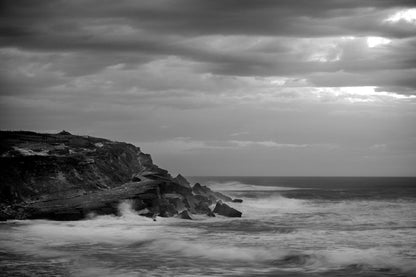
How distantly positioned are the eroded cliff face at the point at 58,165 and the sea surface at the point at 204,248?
23.1ft

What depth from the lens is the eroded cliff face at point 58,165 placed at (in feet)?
150

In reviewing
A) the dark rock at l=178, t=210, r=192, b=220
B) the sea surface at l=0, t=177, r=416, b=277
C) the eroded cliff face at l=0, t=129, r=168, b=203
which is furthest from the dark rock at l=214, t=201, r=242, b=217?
the eroded cliff face at l=0, t=129, r=168, b=203

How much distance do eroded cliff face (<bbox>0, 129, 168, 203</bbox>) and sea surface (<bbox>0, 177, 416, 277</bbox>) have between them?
277 inches

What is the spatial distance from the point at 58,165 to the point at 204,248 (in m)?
25.7

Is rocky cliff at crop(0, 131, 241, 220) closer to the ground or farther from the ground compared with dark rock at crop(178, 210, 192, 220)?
farther from the ground

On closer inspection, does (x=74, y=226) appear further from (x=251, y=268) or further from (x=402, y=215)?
(x=402, y=215)

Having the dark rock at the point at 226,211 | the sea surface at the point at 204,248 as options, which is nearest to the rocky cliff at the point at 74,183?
the dark rock at the point at 226,211

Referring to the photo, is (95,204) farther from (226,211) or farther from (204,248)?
(204,248)

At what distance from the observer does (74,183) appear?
158ft

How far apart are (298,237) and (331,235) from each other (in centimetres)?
248

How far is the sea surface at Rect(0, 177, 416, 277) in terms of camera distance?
Answer: 23.0m

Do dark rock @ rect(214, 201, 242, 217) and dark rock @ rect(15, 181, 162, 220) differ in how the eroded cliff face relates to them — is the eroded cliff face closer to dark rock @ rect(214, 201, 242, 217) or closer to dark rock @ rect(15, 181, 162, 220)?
dark rock @ rect(15, 181, 162, 220)

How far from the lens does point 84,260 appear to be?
81.9ft

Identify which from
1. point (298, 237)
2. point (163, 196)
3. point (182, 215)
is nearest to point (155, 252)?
point (298, 237)
